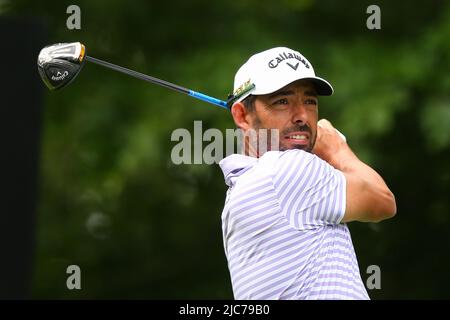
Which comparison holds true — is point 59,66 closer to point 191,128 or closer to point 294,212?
point 294,212

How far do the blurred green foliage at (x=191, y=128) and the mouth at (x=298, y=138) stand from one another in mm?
3318

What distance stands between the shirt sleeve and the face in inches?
6.2

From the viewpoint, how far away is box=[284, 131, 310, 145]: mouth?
3.67 m

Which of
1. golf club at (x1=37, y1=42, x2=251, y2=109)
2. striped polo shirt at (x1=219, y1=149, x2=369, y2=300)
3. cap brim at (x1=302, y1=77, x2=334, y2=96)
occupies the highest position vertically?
golf club at (x1=37, y1=42, x2=251, y2=109)

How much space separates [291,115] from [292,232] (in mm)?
395

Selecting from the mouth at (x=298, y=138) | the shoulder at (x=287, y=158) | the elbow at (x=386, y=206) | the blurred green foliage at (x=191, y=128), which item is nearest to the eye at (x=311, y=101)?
the mouth at (x=298, y=138)

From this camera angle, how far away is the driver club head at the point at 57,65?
4148 millimetres

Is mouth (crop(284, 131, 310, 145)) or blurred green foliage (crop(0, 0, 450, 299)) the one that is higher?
blurred green foliage (crop(0, 0, 450, 299))

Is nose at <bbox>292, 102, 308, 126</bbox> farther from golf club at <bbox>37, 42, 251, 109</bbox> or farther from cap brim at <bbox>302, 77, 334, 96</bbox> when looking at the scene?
golf club at <bbox>37, 42, 251, 109</bbox>

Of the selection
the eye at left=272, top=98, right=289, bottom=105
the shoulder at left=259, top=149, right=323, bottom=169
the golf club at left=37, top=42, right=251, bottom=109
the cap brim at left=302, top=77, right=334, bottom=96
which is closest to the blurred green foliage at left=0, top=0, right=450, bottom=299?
the golf club at left=37, top=42, right=251, bottom=109

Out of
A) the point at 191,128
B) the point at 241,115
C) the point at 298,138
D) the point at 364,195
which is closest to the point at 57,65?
the point at 241,115
